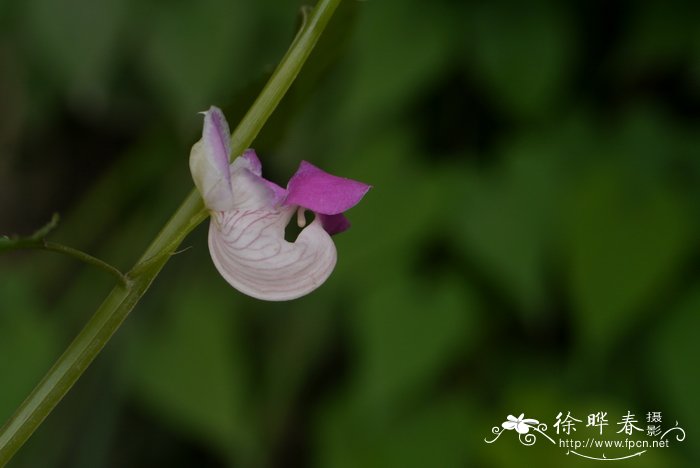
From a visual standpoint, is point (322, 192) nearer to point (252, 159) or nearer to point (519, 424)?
point (252, 159)

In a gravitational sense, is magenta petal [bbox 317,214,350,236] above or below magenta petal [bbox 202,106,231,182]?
above

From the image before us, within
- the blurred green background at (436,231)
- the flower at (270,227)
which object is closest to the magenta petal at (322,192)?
the flower at (270,227)

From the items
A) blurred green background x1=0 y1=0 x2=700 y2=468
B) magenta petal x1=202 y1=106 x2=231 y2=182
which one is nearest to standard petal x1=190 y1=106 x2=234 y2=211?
magenta petal x1=202 y1=106 x2=231 y2=182

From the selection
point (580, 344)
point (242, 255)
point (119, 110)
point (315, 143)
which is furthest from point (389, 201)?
point (242, 255)

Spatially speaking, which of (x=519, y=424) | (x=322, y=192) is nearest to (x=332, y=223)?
(x=322, y=192)

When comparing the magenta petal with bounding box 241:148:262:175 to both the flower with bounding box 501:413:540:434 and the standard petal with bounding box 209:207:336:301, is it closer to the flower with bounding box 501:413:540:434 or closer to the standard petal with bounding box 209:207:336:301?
the standard petal with bounding box 209:207:336:301

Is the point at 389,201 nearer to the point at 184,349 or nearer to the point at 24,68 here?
the point at 184,349

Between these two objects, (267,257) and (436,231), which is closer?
(267,257)

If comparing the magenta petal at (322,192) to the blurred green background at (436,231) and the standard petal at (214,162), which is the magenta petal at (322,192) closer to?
the standard petal at (214,162)

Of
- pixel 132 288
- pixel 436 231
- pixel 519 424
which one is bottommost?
pixel 132 288
